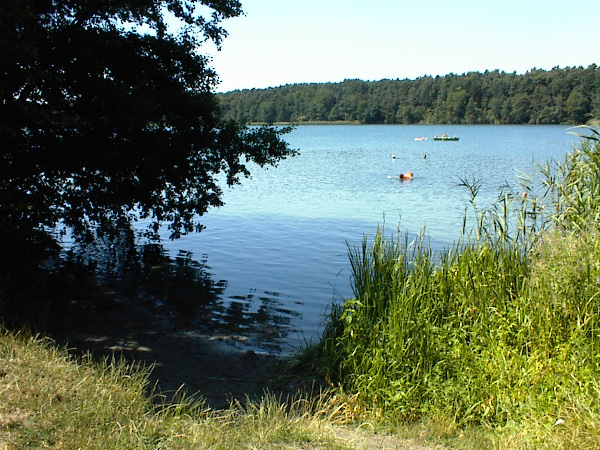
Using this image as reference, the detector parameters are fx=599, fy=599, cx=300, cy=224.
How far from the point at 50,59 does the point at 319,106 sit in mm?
128718

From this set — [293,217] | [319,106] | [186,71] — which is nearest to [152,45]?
[186,71]

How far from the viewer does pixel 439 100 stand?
127 metres

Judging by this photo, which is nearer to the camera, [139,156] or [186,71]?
[139,156]

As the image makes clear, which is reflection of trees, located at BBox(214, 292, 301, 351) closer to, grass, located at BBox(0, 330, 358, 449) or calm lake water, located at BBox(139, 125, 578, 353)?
calm lake water, located at BBox(139, 125, 578, 353)

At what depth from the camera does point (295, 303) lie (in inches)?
472

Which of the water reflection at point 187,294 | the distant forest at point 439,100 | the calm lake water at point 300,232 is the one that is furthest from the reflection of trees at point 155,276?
the distant forest at point 439,100

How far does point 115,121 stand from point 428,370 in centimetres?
698

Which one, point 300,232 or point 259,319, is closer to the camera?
point 259,319

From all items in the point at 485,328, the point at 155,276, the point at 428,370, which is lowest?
the point at 155,276

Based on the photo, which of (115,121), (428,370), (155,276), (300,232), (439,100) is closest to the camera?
(428,370)

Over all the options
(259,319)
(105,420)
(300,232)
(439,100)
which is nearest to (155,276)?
(259,319)

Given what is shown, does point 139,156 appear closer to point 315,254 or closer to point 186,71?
point 186,71

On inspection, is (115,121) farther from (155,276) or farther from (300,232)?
(300,232)

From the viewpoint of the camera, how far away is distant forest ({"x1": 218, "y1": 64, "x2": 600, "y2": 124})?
321ft
